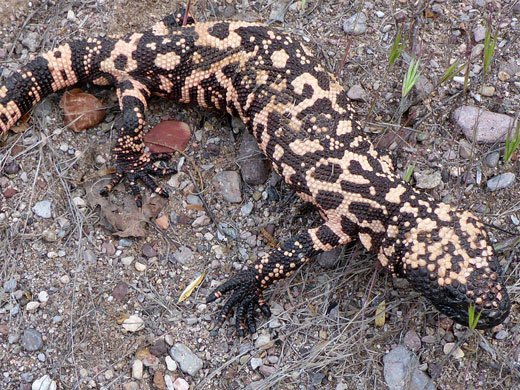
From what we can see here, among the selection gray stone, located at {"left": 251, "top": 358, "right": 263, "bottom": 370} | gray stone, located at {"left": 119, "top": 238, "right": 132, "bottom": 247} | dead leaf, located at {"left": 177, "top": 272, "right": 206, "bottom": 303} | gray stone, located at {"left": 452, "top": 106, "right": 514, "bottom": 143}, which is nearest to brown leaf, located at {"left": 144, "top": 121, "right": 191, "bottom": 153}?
gray stone, located at {"left": 119, "top": 238, "right": 132, "bottom": 247}

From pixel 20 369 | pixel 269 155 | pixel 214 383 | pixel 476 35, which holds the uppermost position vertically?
pixel 476 35

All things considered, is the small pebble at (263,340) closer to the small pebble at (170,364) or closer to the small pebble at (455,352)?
the small pebble at (170,364)

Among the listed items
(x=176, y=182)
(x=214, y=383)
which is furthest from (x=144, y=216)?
(x=214, y=383)

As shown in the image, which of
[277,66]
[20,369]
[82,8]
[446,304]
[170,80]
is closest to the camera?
[446,304]

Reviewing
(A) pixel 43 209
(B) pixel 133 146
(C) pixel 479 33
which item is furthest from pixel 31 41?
(C) pixel 479 33

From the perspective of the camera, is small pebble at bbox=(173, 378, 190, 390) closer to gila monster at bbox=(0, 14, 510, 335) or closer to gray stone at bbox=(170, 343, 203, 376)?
gray stone at bbox=(170, 343, 203, 376)

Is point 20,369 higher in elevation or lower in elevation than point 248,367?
higher

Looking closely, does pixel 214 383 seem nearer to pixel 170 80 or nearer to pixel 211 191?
pixel 211 191
